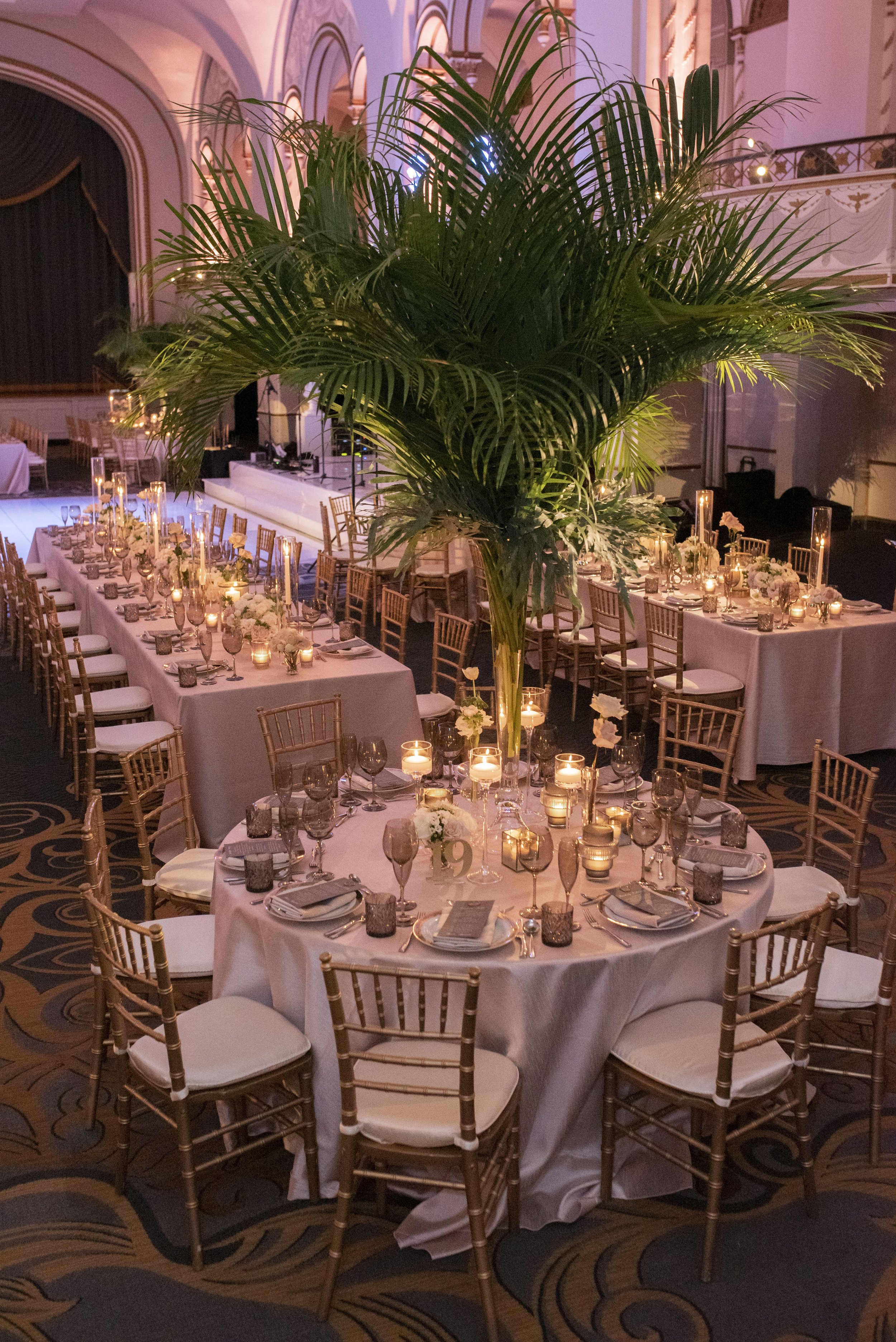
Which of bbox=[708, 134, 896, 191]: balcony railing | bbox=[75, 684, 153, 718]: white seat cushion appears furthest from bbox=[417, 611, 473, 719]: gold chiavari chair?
bbox=[708, 134, 896, 191]: balcony railing

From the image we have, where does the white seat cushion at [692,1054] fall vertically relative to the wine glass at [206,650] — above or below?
below

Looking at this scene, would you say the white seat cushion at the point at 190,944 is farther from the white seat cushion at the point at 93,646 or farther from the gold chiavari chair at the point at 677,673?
the white seat cushion at the point at 93,646

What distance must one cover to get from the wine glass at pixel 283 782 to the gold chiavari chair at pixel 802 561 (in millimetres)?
3966

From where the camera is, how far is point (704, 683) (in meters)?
6.83

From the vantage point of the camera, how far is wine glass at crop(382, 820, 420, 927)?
349 centimetres

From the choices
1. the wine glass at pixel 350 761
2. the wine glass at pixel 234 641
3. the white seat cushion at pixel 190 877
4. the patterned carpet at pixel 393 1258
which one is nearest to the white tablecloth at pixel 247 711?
the wine glass at pixel 234 641

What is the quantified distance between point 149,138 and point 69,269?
294cm

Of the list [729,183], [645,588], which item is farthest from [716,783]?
[729,183]

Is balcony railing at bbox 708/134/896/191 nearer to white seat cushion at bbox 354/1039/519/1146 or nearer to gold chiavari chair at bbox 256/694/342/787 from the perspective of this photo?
gold chiavari chair at bbox 256/694/342/787

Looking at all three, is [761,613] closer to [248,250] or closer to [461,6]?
[248,250]

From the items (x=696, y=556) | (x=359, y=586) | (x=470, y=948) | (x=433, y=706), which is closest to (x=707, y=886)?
(x=470, y=948)

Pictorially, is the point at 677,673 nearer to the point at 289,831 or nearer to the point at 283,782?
the point at 283,782

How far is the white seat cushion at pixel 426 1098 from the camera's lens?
302cm

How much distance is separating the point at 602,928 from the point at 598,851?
38 cm
